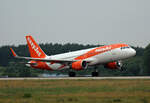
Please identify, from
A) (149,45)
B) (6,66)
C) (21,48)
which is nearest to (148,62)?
(149,45)

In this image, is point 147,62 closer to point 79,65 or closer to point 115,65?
point 115,65

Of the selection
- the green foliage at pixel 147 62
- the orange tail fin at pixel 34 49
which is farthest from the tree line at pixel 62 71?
the orange tail fin at pixel 34 49

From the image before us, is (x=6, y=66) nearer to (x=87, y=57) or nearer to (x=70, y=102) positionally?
(x=87, y=57)

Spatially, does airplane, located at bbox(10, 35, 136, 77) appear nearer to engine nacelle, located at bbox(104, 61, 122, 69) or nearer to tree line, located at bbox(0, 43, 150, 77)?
engine nacelle, located at bbox(104, 61, 122, 69)

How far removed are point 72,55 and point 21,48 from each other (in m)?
58.5

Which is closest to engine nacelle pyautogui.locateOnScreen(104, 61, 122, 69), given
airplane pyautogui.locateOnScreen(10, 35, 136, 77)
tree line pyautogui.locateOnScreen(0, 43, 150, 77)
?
airplane pyautogui.locateOnScreen(10, 35, 136, 77)

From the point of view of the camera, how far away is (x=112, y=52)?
53.4 meters

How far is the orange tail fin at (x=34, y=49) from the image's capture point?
6375 cm

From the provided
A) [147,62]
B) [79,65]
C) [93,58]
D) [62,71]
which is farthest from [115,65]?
[147,62]

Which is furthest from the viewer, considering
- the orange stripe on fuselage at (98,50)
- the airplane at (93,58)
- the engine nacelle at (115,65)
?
the engine nacelle at (115,65)

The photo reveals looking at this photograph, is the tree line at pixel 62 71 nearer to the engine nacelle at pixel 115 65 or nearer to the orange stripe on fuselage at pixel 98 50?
the engine nacelle at pixel 115 65

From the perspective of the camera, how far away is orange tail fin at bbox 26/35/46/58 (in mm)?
63750

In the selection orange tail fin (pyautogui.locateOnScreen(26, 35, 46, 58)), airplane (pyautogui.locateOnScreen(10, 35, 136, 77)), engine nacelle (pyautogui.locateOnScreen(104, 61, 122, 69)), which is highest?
orange tail fin (pyautogui.locateOnScreen(26, 35, 46, 58))

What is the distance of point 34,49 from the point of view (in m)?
64.2
